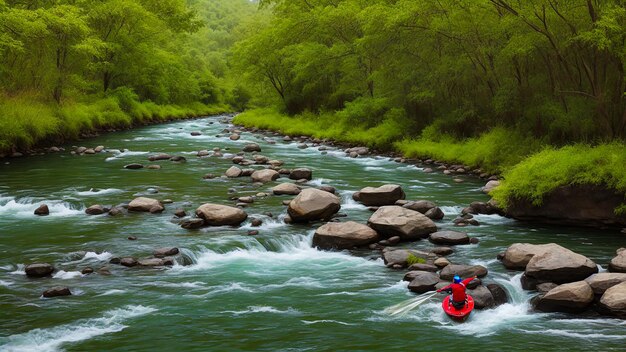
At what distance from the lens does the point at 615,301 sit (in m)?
7.70

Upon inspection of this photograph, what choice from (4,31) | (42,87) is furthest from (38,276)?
(42,87)

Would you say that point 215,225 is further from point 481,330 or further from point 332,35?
point 332,35

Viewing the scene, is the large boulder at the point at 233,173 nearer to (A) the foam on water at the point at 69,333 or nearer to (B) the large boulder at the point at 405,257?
(B) the large boulder at the point at 405,257

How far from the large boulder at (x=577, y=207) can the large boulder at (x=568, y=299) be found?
4.87 meters

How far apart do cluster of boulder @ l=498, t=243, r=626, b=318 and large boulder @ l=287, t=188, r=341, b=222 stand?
4334mm

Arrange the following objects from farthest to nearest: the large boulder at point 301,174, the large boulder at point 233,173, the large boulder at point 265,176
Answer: the large boulder at point 233,173
the large boulder at point 301,174
the large boulder at point 265,176

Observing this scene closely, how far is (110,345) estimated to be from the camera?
6.95 m

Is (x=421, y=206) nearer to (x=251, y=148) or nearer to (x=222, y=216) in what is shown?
(x=222, y=216)

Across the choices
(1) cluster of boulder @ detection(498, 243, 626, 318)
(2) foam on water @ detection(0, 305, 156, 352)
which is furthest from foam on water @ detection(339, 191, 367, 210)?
(2) foam on water @ detection(0, 305, 156, 352)

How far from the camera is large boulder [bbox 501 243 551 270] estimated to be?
9643mm

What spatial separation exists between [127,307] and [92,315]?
0.49 meters

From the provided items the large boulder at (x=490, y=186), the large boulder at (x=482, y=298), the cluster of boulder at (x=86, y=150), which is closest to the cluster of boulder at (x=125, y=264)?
the large boulder at (x=482, y=298)

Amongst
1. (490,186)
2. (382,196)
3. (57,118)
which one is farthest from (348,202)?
(57,118)

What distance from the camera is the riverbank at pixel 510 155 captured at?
12.7 metres
